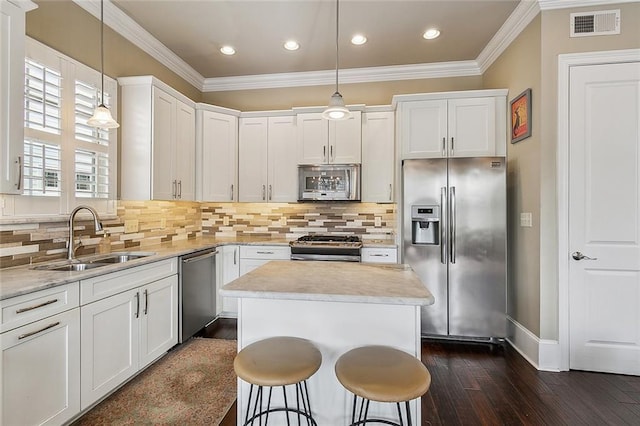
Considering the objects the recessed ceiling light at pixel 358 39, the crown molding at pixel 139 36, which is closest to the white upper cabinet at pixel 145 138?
the crown molding at pixel 139 36

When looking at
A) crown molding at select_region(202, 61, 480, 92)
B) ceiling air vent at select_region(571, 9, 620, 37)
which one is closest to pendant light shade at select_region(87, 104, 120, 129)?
crown molding at select_region(202, 61, 480, 92)

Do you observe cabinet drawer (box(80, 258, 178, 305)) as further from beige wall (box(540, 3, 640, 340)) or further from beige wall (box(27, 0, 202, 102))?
beige wall (box(540, 3, 640, 340))

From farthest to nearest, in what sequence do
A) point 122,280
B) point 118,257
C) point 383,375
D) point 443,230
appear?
point 443,230 → point 118,257 → point 122,280 → point 383,375

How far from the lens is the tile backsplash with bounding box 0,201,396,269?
2.93 metres

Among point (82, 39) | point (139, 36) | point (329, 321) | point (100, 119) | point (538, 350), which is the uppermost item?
point (139, 36)

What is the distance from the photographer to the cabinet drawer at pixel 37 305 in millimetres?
1425

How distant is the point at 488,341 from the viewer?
117 inches

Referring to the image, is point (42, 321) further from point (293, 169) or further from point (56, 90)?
point (293, 169)

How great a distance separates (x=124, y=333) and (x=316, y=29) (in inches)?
123

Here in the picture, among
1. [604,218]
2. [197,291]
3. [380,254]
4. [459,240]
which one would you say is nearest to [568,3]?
[604,218]

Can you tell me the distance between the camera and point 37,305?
5.10 ft

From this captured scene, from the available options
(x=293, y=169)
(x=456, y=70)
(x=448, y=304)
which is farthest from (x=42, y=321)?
(x=456, y=70)

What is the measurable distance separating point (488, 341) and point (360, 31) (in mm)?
3334

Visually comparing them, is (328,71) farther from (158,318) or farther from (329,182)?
(158,318)
